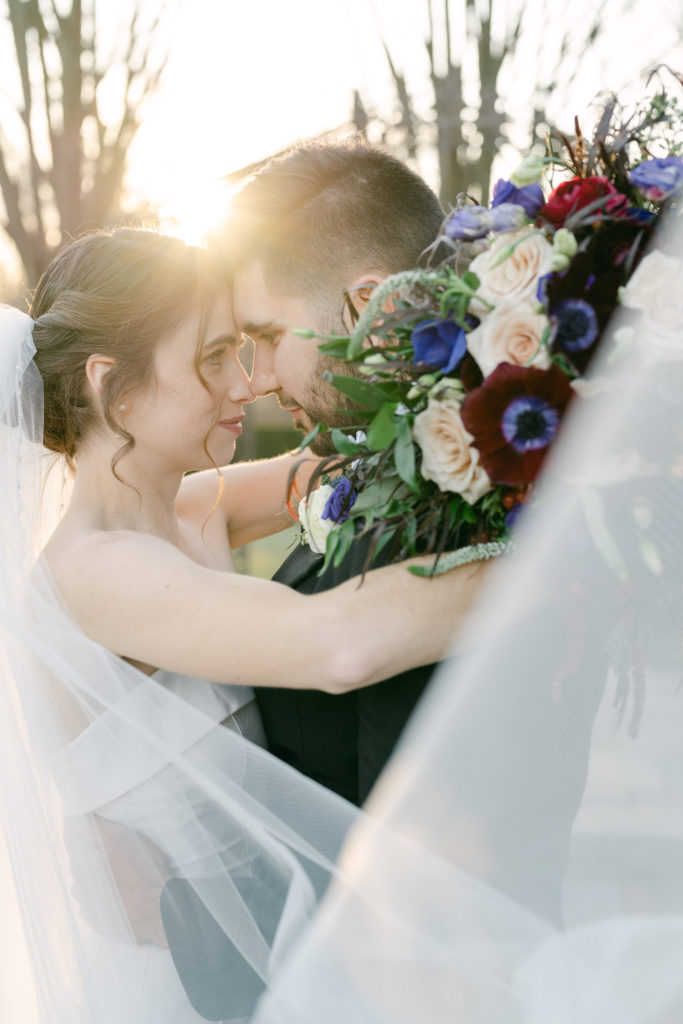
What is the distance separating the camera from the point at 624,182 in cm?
154

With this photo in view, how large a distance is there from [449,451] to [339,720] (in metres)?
0.76

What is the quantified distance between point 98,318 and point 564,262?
3.97 ft

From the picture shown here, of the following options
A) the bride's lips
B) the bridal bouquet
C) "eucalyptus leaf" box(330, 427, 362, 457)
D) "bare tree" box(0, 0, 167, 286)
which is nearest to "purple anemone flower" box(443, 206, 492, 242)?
the bridal bouquet

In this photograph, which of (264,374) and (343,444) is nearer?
(343,444)

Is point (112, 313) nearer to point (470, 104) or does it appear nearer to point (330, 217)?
point (330, 217)

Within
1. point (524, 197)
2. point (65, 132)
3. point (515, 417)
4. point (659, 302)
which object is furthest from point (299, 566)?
point (65, 132)

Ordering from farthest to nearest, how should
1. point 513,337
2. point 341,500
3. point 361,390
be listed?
1. point 341,500
2. point 361,390
3. point 513,337

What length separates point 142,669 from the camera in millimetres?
2182

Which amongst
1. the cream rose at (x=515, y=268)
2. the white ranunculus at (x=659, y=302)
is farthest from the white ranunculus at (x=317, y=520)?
the white ranunculus at (x=659, y=302)

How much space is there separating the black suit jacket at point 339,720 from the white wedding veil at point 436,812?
0.21 ft

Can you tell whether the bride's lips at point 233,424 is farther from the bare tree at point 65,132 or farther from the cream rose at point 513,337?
the bare tree at point 65,132

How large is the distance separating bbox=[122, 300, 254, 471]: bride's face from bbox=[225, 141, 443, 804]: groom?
9cm

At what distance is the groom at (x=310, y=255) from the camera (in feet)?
7.59

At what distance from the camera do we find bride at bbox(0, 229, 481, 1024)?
5.74 ft
